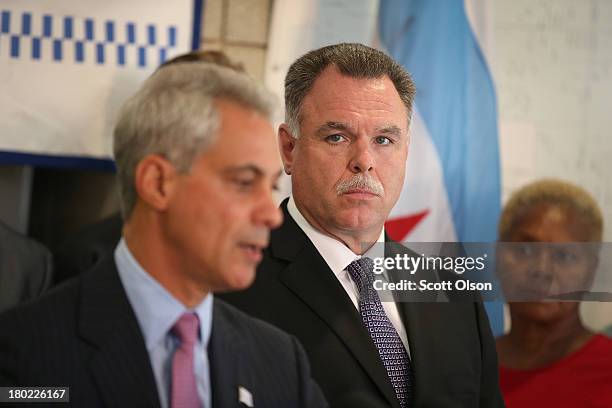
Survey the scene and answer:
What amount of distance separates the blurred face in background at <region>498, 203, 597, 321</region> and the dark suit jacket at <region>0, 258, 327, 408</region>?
0.53 meters

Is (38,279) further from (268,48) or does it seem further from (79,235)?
(268,48)

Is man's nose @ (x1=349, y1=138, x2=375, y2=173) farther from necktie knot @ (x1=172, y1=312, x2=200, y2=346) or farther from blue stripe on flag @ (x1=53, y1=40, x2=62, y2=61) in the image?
blue stripe on flag @ (x1=53, y1=40, x2=62, y2=61)

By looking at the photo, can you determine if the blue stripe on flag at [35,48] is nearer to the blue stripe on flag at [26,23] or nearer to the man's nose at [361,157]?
the blue stripe on flag at [26,23]

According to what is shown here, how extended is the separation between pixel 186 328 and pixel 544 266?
0.66 meters

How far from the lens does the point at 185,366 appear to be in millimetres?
983

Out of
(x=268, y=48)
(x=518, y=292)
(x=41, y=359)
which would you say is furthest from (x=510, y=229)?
(x=41, y=359)

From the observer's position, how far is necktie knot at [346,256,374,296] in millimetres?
1232

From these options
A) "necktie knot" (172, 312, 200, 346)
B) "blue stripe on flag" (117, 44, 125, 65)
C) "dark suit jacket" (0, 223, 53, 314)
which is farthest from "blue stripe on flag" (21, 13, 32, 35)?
"necktie knot" (172, 312, 200, 346)

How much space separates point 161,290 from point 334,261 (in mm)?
330

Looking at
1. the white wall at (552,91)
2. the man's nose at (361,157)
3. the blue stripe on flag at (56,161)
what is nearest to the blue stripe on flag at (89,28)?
the blue stripe on flag at (56,161)

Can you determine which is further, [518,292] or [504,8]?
[504,8]

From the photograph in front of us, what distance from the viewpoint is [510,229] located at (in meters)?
1.48

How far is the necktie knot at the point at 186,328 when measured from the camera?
98 centimetres

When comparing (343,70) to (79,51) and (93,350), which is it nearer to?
(93,350)
